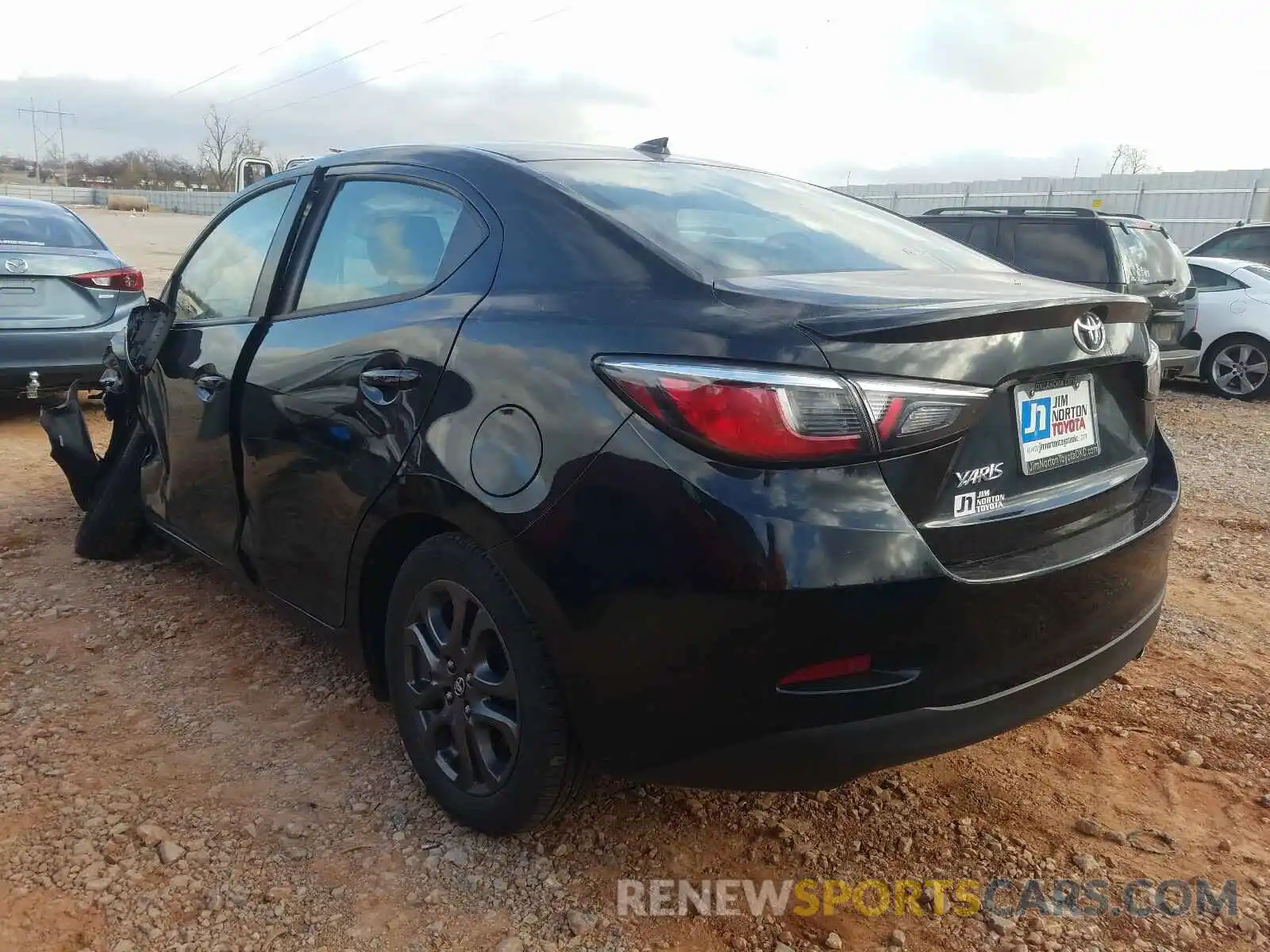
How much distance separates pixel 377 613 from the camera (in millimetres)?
2691

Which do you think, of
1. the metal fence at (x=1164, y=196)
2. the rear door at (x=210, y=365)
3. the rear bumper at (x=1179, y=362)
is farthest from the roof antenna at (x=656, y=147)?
the metal fence at (x=1164, y=196)

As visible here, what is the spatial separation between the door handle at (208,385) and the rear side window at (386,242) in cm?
44

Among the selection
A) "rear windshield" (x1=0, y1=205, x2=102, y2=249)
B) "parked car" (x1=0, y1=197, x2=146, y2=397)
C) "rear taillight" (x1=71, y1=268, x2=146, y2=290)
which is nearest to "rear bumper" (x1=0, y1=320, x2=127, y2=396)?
"parked car" (x1=0, y1=197, x2=146, y2=397)

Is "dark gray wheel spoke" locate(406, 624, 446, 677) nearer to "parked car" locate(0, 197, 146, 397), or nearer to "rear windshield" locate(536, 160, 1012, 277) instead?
"rear windshield" locate(536, 160, 1012, 277)

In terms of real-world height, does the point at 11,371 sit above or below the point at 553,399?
below

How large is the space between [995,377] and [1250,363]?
9300mm

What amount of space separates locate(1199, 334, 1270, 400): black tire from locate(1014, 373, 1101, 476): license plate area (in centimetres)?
877

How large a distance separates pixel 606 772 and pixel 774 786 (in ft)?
1.19

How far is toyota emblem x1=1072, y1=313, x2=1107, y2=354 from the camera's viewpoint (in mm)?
2156

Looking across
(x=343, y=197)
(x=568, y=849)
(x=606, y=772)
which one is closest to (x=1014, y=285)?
(x=606, y=772)

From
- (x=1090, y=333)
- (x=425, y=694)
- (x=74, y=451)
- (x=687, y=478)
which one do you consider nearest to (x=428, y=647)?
(x=425, y=694)

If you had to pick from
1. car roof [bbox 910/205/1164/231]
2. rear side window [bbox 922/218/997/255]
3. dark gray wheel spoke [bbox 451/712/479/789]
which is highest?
car roof [bbox 910/205/1164/231]

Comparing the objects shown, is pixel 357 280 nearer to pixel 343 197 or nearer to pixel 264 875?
pixel 343 197

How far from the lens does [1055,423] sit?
2.14 metres
